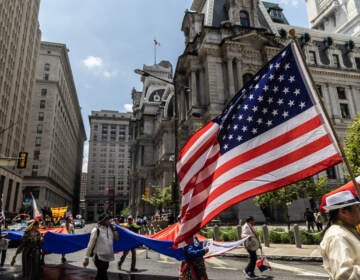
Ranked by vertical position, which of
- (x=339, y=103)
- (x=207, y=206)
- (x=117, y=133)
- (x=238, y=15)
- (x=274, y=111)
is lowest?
(x=207, y=206)

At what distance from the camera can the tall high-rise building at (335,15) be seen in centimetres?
6306

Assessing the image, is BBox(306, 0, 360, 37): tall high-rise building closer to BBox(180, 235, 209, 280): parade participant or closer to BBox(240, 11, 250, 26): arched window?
BBox(240, 11, 250, 26): arched window

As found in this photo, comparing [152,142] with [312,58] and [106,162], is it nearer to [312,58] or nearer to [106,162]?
[312,58]

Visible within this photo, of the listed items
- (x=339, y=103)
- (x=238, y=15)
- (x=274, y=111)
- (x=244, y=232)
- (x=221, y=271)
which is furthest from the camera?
(x=339, y=103)

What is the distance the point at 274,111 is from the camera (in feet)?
15.0

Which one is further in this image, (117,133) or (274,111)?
(117,133)

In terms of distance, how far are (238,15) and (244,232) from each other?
3677 cm

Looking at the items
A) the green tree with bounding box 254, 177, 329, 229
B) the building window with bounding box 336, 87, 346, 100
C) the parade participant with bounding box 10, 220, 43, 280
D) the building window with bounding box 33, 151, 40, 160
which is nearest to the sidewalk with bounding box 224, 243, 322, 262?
the green tree with bounding box 254, 177, 329, 229

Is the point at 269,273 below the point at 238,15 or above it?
below

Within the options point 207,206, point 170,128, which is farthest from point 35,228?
point 170,128

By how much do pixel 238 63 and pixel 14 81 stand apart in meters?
39.2

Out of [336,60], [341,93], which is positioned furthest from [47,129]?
[336,60]

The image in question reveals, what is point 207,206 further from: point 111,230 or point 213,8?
point 213,8

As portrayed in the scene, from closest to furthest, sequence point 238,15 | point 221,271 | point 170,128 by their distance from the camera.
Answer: point 221,271 < point 238,15 < point 170,128
